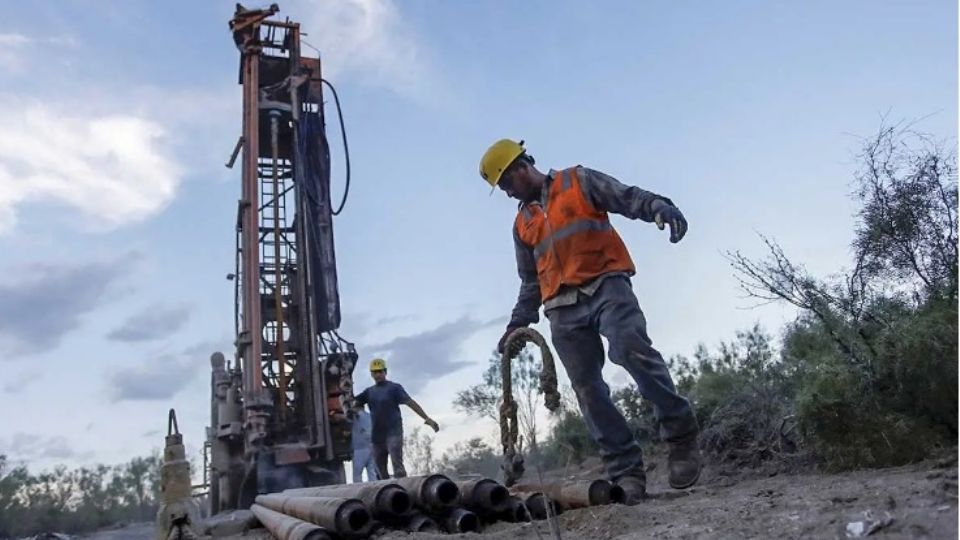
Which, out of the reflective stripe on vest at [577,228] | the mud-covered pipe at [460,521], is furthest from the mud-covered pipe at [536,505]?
the reflective stripe on vest at [577,228]

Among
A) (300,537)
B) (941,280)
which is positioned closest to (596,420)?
(300,537)

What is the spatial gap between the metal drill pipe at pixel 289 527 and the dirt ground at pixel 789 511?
1.07 ft

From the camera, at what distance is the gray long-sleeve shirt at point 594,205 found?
4.77 meters

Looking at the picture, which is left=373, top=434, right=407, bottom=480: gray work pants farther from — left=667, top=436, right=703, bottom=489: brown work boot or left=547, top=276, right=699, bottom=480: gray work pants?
left=667, top=436, right=703, bottom=489: brown work boot

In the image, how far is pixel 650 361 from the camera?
186 inches

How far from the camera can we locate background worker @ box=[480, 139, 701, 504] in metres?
4.76

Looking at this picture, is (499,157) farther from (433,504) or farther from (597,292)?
(433,504)

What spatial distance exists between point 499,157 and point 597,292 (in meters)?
1.01

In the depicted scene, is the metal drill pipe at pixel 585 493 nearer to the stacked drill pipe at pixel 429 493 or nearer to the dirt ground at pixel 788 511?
the dirt ground at pixel 788 511

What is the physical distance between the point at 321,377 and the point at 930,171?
24.0 feet

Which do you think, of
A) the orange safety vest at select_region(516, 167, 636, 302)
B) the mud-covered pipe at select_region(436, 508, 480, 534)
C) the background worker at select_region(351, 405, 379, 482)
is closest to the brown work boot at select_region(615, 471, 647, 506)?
the mud-covered pipe at select_region(436, 508, 480, 534)

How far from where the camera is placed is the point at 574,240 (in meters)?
5.00

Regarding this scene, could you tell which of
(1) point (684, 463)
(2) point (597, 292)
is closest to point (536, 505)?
(1) point (684, 463)

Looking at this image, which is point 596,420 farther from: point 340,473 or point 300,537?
point 340,473
